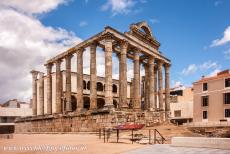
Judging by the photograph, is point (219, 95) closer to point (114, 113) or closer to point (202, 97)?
point (202, 97)

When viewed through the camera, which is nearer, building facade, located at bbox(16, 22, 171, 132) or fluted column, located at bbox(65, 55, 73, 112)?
building facade, located at bbox(16, 22, 171, 132)

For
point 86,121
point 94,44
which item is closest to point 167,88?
point 94,44

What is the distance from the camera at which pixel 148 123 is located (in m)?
33.3

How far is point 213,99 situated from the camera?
47562 millimetres

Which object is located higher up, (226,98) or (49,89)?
(49,89)

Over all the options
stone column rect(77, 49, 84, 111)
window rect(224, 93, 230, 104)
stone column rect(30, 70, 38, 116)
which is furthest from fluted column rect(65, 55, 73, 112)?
window rect(224, 93, 230, 104)

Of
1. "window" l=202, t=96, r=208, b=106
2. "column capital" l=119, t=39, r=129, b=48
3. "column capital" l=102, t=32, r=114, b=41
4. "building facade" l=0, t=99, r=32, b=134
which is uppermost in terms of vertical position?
"column capital" l=102, t=32, r=114, b=41

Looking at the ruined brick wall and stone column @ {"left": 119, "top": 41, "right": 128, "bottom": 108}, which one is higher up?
stone column @ {"left": 119, "top": 41, "right": 128, "bottom": 108}

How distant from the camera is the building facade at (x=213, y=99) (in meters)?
45.7

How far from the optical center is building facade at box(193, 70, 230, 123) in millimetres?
45713

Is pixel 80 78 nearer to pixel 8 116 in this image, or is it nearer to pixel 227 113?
pixel 227 113

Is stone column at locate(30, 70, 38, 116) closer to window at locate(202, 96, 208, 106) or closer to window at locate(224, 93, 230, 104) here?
window at locate(202, 96, 208, 106)

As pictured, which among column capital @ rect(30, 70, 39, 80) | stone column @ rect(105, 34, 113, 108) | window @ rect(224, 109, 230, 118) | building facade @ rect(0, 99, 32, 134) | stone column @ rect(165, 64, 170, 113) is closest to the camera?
stone column @ rect(105, 34, 113, 108)

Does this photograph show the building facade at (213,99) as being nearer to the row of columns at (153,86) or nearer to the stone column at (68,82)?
the row of columns at (153,86)
